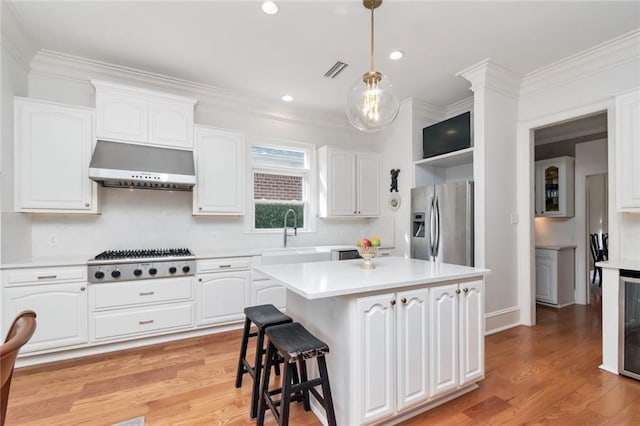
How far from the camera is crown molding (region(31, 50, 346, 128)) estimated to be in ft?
9.84

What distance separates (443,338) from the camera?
197cm

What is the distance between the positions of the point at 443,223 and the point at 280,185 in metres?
2.29

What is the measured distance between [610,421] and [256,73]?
13.6ft

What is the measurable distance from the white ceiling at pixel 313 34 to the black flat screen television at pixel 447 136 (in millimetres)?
520

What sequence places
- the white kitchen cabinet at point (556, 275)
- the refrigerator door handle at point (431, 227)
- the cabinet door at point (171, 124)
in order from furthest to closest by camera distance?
1. the white kitchen cabinet at point (556, 275)
2. the refrigerator door handle at point (431, 227)
3. the cabinet door at point (171, 124)

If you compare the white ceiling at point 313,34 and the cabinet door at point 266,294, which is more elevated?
the white ceiling at point 313,34

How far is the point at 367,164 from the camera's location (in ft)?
15.1

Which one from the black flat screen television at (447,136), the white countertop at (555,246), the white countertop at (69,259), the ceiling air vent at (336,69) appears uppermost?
the ceiling air vent at (336,69)

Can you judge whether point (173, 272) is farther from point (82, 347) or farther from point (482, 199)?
point (482, 199)

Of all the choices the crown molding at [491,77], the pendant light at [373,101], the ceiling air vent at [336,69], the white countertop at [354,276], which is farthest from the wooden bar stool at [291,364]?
the crown molding at [491,77]

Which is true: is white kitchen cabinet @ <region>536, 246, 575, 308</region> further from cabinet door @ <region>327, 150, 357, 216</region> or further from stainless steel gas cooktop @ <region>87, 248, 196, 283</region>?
stainless steel gas cooktop @ <region>87, 248, 196, 283</region>

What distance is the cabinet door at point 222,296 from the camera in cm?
321

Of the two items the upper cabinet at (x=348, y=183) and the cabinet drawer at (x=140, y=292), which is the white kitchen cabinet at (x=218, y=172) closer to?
the cabinet drawer at (x=140, y=292)

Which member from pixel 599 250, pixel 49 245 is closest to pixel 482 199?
pixel 599 250
